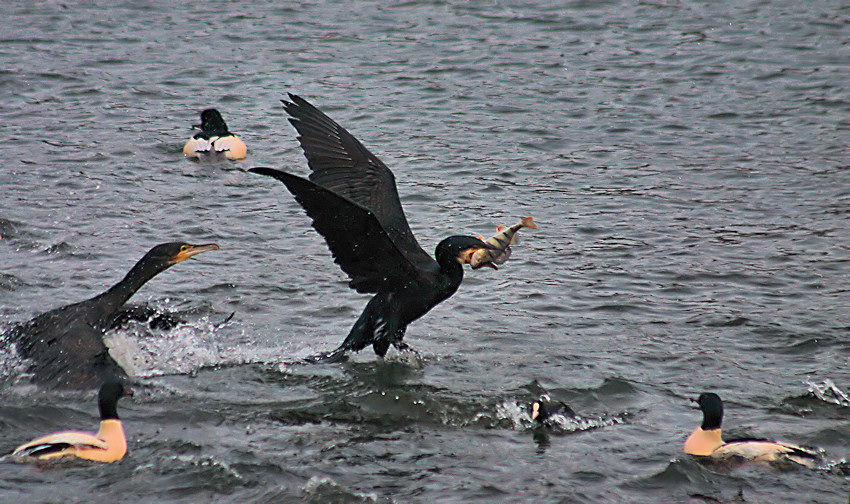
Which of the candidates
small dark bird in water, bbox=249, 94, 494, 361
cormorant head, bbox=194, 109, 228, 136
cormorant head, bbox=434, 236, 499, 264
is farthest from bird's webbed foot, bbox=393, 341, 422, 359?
cormorant head, bbox=194, 109, 228, 136

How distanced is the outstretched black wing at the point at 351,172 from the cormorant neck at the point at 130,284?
54.3 inches

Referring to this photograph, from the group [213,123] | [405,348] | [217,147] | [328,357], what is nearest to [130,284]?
[328,357]

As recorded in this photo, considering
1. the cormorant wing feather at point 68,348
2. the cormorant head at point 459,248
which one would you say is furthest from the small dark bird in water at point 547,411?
the cormorant wing feather at point 68,348

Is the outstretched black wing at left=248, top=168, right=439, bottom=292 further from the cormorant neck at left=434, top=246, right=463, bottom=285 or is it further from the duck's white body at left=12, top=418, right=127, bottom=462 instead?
the duck's white body at left=12, top=418, right=127, bottom=462

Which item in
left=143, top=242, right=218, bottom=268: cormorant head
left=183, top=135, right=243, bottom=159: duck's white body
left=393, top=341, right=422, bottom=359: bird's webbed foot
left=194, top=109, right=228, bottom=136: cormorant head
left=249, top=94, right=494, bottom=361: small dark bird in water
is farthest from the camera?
left=194, top=109, right=228, bottom=136: cormorant head

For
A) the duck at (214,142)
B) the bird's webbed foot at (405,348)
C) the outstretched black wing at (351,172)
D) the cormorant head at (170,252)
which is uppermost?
the outstretched black wing at (351,172)

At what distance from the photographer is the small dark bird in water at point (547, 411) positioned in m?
6.20

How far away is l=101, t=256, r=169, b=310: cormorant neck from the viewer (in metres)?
6.93

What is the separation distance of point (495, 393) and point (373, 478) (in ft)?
4.51

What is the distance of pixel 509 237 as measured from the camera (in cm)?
743

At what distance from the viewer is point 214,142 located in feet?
37.4

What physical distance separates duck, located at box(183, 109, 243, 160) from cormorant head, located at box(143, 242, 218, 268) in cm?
426

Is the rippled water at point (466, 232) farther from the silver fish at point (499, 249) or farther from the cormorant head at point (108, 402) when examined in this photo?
the silver fish at point (499, 249)

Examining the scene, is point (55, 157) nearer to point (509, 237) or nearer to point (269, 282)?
point (269, 282)
